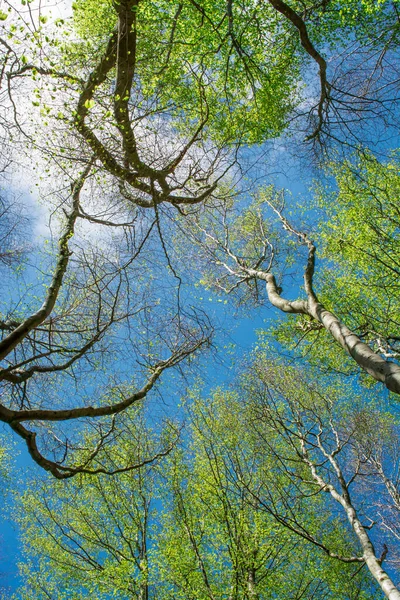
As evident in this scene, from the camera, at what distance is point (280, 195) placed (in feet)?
38.9

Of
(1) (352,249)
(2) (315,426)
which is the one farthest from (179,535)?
(1) (352,249)

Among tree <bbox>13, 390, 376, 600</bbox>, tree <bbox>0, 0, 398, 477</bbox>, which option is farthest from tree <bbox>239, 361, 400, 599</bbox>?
tree <bbox>0, 0, 398, 477</bbox>

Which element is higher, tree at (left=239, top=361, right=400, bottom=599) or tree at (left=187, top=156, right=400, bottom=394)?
tree at (left=187, top=156, right=400, bottom=394)

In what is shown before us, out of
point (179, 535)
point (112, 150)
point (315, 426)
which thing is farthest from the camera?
point (315, 426)

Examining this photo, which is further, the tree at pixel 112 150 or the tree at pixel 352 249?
the tree at pixel 352 249

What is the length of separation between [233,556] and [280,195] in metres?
9.30

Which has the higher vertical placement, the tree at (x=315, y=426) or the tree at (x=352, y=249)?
the tree at (x=352, y=249)

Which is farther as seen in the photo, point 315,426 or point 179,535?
point 315,426

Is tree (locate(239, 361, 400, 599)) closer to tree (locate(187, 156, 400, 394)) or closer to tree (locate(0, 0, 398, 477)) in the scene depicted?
tree (locate(187, 156, 400, 394))

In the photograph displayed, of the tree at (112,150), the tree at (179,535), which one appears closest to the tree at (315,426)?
the tree at (179,535)

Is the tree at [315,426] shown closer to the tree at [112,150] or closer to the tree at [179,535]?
the tree at [179,535]

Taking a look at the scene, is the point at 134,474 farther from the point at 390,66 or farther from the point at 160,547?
the point at 390,66

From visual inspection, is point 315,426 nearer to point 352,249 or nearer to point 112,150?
point 352,249

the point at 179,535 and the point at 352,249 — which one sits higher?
the point at 352,249
